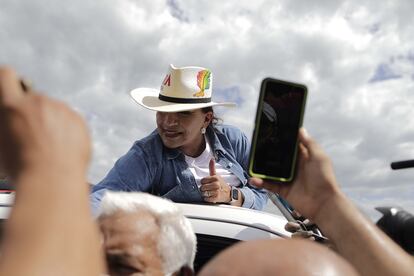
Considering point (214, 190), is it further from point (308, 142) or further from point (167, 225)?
point (308, 142)

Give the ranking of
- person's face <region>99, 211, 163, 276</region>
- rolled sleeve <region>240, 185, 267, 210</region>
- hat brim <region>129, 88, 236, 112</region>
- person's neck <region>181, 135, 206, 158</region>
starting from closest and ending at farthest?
person's face <region>99, 211, 163, 276</region> < rolled sleeve <region>240, 185, 267, 210</region> < person's neck <region>181, 135, 206, 158</region> < hat brim <region>129, 88, 236, 112</region>

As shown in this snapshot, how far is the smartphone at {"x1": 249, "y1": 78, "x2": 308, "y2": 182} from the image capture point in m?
1.59

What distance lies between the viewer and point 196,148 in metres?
3.08

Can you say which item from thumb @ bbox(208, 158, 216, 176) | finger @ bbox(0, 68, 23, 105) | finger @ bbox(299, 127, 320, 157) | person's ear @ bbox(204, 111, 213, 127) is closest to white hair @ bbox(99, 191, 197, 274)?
finger @ bbox(299, 127, 320, 157)

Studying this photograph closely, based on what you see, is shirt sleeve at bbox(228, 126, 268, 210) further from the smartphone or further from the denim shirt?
the smartphone

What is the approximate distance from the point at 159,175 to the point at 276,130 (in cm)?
130

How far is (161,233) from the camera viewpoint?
5.84 ft

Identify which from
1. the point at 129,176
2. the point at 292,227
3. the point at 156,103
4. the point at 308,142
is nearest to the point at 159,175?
the point at 129,176

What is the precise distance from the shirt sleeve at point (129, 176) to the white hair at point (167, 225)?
71cm

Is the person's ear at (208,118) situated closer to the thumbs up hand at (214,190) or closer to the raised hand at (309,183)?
the thumbs up hand at (214,190)

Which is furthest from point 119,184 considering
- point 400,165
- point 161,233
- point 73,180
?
point 73,180

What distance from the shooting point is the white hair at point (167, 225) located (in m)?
1.75

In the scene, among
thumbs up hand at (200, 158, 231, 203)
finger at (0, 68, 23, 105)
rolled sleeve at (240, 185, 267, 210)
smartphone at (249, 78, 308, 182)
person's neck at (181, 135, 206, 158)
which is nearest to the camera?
finger at (0, 68, 23, 105)

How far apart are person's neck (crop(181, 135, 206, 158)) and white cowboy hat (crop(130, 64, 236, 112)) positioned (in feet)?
0.74
